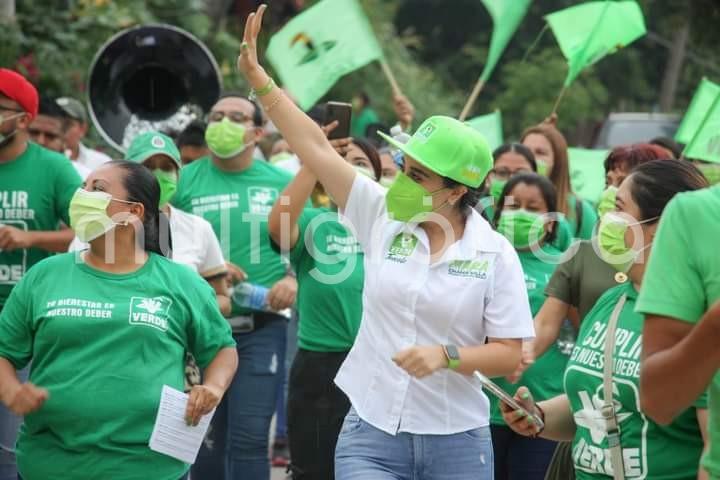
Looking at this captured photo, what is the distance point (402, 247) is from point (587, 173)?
6.46 m

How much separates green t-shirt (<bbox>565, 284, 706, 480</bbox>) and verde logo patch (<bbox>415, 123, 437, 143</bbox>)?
2.87 ft

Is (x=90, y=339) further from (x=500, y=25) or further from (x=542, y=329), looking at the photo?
(x=500, y=25)

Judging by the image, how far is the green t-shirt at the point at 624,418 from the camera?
14.1ft

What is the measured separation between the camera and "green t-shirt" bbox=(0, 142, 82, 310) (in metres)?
7.02

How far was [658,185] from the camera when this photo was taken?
15.4 feet

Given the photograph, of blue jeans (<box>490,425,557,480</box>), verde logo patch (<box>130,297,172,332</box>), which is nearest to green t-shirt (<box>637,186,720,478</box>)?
verde logo patch (<box>130,297,172,332</box>)

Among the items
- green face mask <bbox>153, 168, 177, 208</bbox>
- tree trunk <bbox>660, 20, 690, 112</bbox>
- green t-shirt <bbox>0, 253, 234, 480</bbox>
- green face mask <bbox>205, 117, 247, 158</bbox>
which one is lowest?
tree trunk <bbox>660, 20, 690, 112</bbox>

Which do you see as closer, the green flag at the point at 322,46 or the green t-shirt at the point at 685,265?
the green t-shirt at the point at 685,265

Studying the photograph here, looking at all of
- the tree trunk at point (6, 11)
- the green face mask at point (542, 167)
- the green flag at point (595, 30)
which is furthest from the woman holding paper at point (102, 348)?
the tree trunk at point (6, 11)

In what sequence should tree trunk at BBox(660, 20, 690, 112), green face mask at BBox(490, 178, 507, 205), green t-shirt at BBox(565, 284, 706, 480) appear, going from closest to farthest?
green t-shirt at BBox(565, 284, 706, 480)
green face mask at BBox(490, 178, 507, 205)
tree trunk at BBox(660, 20, 690, 112)

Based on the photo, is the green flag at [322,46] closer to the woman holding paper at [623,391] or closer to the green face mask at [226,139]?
the green face mask at [226,139]

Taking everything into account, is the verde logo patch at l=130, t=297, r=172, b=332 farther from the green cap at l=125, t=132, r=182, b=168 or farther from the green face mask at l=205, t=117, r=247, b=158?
the green face mask at l=205, t=117, r=247, b=158

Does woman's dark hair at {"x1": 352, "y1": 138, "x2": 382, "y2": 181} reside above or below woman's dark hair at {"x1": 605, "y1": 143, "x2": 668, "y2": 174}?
below

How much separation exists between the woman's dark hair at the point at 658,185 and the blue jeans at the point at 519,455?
2069 mm
